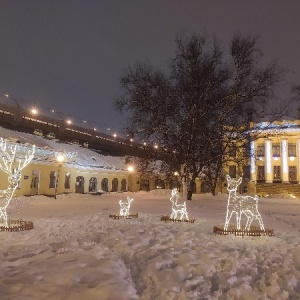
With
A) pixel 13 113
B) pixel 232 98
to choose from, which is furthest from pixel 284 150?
pixel 13 113

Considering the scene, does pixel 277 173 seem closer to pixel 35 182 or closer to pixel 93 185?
pixel 93 185

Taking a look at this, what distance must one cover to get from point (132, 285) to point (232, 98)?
21383 millimetres

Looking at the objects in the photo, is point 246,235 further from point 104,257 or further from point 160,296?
point 160,296


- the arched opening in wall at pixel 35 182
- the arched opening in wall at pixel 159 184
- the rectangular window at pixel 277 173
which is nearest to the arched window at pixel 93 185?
the arched opening in wall at pixel 35 182

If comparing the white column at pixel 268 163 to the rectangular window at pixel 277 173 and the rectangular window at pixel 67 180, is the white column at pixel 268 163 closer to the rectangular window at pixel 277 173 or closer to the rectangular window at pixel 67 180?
the rectangular window at pixel 277 173

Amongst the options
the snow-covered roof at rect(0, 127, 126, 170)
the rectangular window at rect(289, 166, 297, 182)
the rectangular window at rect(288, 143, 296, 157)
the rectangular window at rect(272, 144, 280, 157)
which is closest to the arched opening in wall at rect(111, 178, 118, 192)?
the snow-covered roof at rect(0, 127, 126, 170)

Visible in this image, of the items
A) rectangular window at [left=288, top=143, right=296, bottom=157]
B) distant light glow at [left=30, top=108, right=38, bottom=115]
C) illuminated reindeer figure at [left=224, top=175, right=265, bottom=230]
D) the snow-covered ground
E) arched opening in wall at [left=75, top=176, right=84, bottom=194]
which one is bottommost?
the snow-covered ground

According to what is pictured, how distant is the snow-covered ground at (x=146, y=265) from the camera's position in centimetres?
653

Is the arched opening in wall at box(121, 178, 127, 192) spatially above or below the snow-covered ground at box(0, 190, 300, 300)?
above

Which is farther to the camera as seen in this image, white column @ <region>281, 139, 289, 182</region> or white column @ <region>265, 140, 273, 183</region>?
white column @ <region>265, 140, 273, 183</region>

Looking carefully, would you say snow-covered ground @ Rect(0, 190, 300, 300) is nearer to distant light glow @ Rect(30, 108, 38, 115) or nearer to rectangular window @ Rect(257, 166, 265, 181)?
distant light glow @ Rect(30, 108, 38, 115)

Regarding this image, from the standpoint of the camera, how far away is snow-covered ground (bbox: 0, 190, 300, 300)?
257 inches

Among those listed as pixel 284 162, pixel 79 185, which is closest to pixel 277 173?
pixel 284 162

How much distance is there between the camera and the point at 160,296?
6.39 metres
